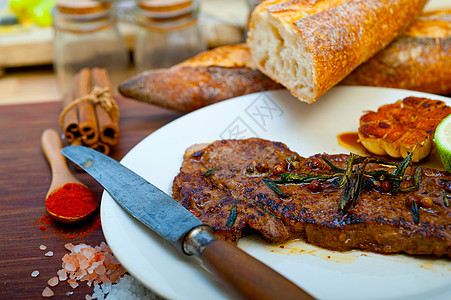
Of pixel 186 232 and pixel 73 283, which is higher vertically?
pixel 186 232

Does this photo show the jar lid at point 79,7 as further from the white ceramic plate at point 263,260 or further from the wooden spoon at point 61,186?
the white ceramic plate at point 263,260

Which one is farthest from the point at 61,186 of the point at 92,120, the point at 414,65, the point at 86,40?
the point at 414,65

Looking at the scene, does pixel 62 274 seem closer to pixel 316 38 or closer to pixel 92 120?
pixel 92 120

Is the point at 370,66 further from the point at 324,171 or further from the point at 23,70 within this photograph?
the point at 23,70

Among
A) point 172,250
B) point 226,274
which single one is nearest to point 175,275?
point 172,250

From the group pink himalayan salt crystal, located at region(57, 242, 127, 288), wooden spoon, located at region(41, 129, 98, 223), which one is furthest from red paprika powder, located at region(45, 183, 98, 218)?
pink himalayan salt crystal, located at region(57, 242, 127, 288)

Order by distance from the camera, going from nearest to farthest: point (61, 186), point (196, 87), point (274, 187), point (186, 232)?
point (186, 232) < point (274, 187) < point (61, 186) < point (196, 87)
